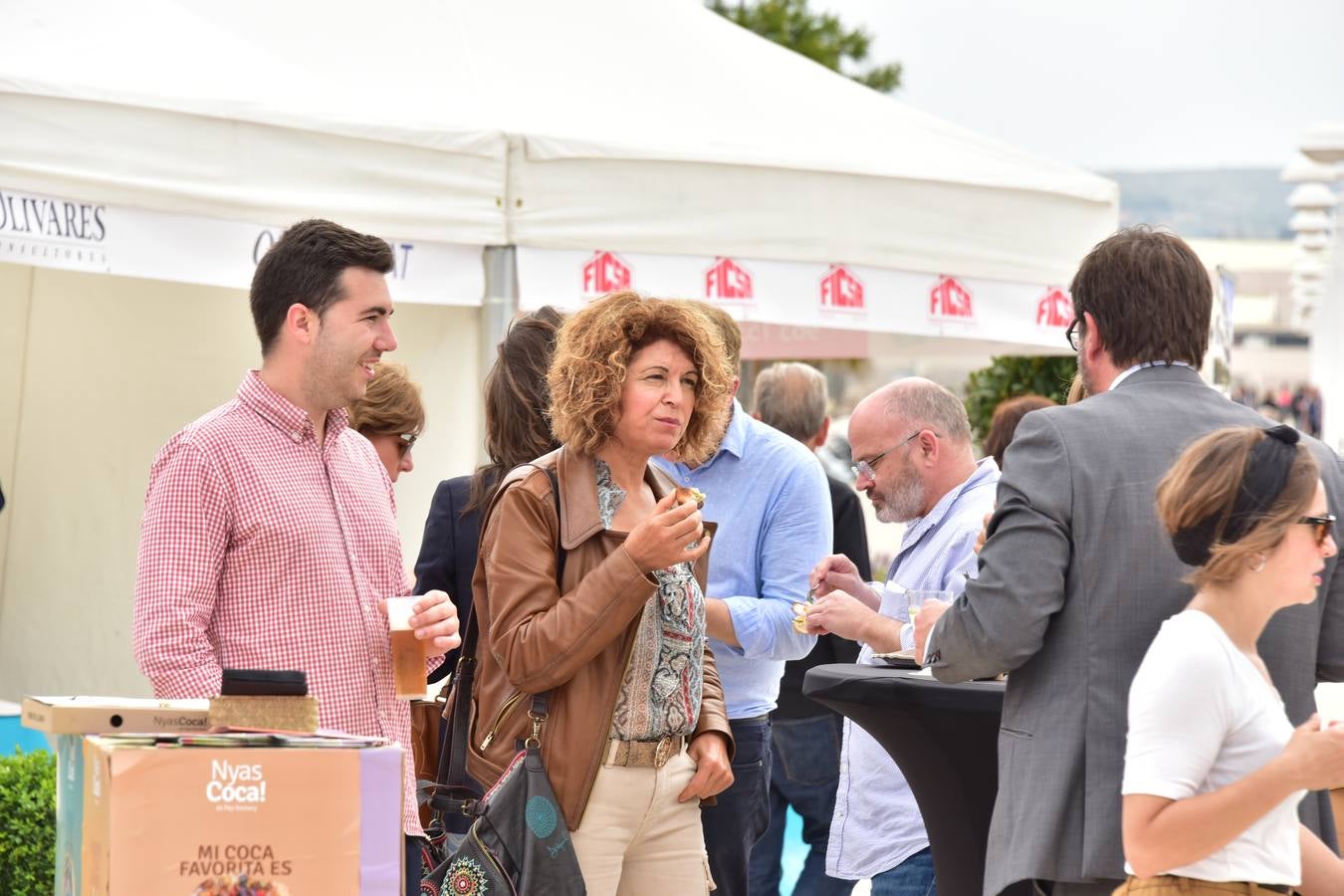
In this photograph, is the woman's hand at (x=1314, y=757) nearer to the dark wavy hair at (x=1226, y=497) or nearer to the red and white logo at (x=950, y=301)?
the dark wavy hair at (x=1226, y=497)

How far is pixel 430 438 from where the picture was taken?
5.66 m

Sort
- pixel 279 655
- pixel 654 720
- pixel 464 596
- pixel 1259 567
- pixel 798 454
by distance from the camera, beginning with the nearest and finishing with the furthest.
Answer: pixel 1259 567, pixel 279 655, pixel 654 720, pixel 464 596, pixel 798 454

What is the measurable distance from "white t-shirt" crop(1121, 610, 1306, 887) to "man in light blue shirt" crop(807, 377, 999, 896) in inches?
33.4

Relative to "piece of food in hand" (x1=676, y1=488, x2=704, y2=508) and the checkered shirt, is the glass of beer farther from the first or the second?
"piece of food in hand" (x1=676, y1=488, x2=704, y2=508)

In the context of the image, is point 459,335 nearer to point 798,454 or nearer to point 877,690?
point 798,454

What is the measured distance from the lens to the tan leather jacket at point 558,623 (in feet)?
9.14

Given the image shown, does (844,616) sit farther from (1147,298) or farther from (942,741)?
(1147,298)

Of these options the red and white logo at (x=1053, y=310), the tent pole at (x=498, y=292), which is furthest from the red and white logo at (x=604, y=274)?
the red and white logo at (x=1053, y=310)

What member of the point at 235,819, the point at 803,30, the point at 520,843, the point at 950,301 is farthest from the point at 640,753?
the point at 803,30

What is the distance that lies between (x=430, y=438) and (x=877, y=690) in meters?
2.99

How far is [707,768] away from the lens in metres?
2.99

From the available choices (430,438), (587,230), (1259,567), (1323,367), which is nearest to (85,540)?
(430,438)

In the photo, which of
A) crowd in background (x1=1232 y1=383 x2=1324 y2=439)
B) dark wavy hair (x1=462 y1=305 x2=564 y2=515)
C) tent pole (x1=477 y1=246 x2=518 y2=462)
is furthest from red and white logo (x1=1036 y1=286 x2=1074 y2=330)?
crowd in background (x1=1232 y1=383 x2=1324 y2=439)

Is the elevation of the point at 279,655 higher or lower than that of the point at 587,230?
lower
